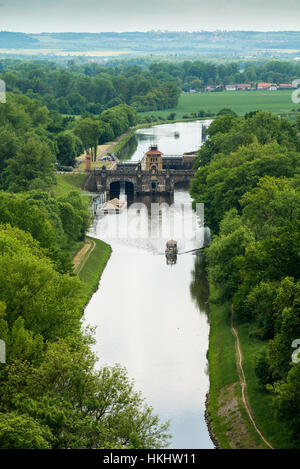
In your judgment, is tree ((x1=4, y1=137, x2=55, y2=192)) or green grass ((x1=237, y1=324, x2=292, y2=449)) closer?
green grass ((x1=237, y1=324, x2=292, y2=449))

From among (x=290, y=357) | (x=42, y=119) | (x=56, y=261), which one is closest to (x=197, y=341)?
→ (x=56, y=261)

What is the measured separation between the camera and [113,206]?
130750mm

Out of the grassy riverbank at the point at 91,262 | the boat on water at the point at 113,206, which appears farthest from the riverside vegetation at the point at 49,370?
the boat on water at the point at 113,206

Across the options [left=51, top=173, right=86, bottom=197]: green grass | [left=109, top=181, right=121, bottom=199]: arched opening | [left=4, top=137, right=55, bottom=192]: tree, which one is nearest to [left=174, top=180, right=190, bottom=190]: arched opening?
[left=109, top=181, right=121, bottom=199]: arched opening

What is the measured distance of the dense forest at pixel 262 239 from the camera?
53.6m

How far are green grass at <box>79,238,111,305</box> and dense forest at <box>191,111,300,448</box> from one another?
12884mm

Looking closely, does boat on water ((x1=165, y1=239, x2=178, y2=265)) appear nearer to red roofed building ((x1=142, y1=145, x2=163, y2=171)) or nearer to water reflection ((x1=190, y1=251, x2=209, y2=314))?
water reflection ((x1=190, y1=251, x2=209, y2=314))

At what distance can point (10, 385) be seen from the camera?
48.5 m

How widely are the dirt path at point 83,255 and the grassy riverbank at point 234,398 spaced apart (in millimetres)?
22044

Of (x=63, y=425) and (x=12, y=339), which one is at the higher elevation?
(x=12, y=339)

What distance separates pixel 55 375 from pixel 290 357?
588 inches

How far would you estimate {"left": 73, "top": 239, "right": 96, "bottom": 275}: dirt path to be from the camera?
9229cm
